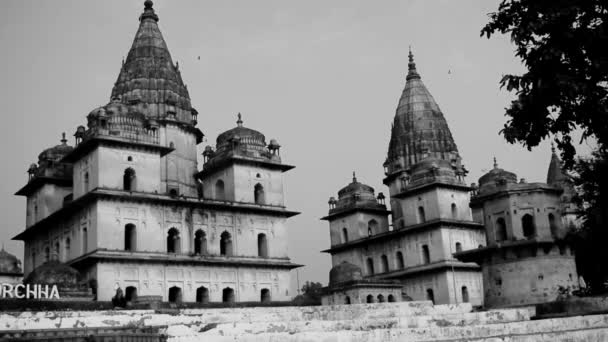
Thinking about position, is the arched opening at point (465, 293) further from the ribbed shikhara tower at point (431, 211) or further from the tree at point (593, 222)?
the tree at point (593, 222)

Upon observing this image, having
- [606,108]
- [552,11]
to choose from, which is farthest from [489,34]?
[606,108]

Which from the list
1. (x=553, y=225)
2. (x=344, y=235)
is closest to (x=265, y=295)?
(x=344, y=235)

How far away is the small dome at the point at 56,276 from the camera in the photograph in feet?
103

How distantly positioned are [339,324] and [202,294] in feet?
Answer: 80.0

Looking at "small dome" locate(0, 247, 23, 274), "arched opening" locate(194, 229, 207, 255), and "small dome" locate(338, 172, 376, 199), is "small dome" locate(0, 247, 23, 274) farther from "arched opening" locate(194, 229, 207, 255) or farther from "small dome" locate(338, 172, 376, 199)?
"small dome" locate(338, 172, 376, 199)

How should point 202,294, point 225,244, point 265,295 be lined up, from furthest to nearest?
point 225,244 < point 265,295 < point 202,294

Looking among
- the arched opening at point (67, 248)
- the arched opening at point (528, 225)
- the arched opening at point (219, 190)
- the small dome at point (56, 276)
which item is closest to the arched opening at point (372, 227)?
the arched opening at point (219, 190)

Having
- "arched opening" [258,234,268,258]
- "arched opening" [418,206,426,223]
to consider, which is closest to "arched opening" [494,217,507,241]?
"arched opening" [258,234,268,258]

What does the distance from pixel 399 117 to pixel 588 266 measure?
22.9 m

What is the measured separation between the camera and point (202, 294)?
128 feet

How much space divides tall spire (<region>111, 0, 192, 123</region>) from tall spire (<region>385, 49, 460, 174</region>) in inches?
714

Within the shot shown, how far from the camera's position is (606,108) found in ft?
36.7

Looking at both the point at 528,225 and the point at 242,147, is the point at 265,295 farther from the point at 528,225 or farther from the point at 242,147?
the point at 528,225

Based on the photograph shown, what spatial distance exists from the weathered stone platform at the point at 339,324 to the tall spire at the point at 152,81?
2491cm
